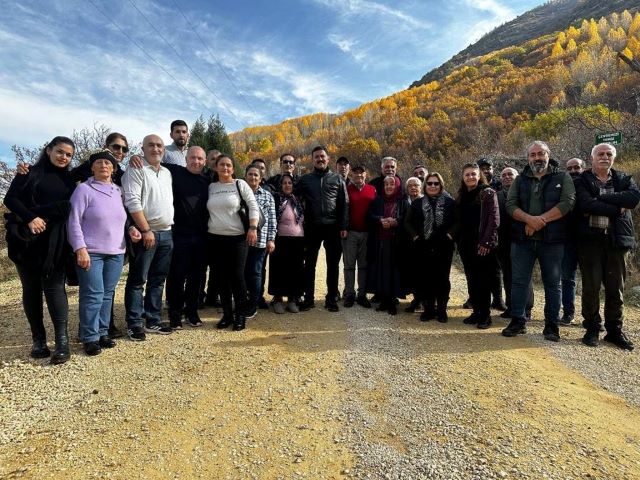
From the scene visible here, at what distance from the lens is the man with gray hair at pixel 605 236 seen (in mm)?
4109

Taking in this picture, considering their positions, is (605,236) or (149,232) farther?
(605,236)

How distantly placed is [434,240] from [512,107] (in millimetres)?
38768

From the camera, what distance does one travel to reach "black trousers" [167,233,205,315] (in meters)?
4.44

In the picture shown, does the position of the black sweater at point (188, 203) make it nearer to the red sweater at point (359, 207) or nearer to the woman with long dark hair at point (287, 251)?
the woman with long dark hair at point (287, 251)

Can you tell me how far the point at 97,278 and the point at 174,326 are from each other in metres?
1.17

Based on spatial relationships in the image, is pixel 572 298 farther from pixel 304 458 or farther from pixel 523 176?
pixel 304 458

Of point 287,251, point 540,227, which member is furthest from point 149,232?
point 540,227

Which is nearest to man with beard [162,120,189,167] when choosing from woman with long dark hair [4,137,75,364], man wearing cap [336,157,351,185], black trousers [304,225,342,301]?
woman with long dark hair [4,137,75,364]

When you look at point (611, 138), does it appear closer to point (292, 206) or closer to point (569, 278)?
point (569, 278)

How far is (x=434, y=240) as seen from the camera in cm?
503

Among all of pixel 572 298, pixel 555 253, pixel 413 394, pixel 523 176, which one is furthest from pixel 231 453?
pixel 572 298

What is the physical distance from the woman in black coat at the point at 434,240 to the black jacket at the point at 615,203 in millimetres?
1443

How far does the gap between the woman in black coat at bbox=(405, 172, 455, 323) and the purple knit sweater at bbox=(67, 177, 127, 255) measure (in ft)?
11.6

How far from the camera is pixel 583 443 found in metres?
2.42
